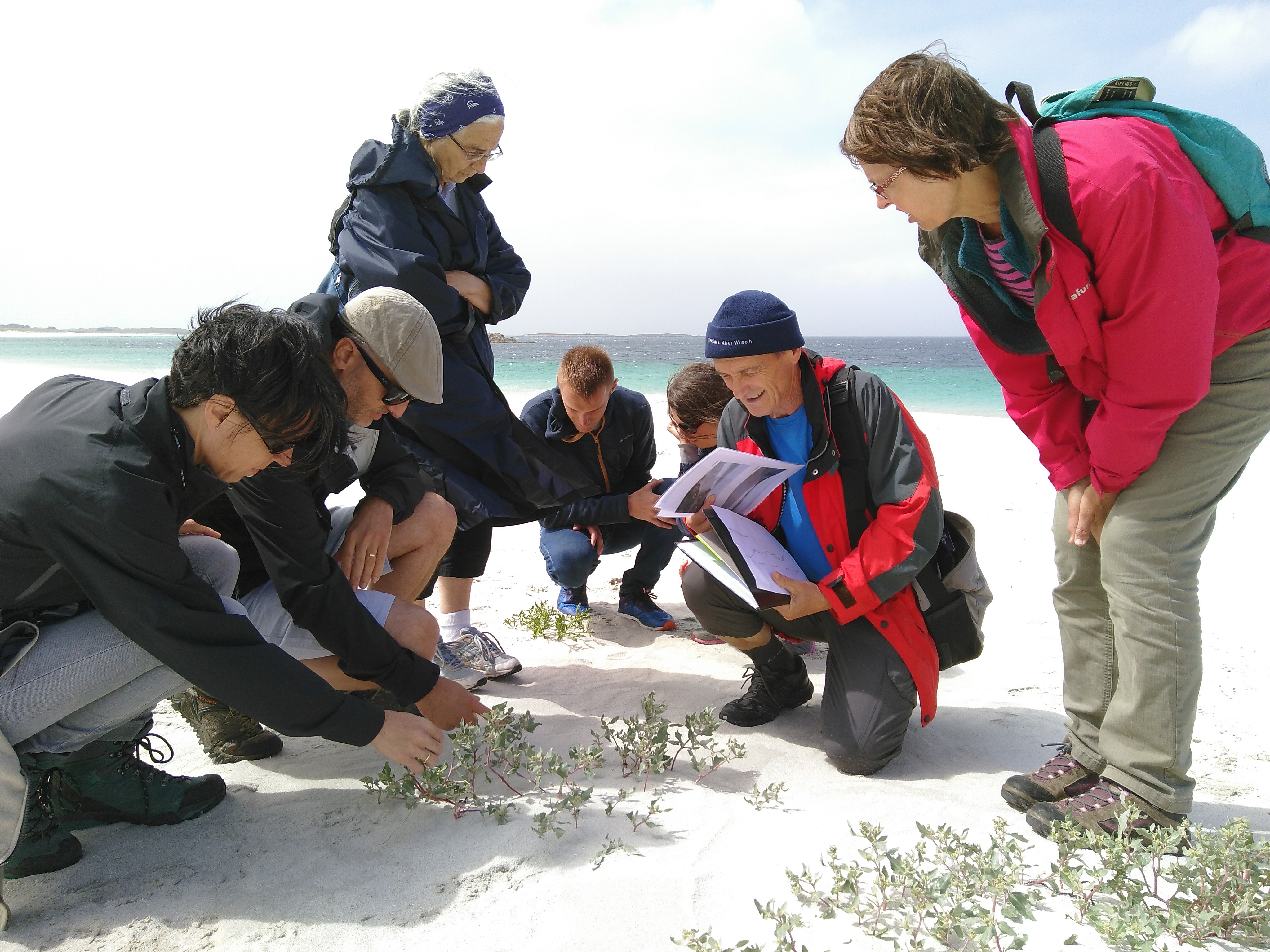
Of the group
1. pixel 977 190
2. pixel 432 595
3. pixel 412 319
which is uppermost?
pixel 977 190

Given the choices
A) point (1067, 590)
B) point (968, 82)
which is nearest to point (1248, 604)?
point (1067, 590)

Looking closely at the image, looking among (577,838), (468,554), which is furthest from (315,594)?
(468,554)

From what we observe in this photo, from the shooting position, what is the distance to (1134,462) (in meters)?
2.39

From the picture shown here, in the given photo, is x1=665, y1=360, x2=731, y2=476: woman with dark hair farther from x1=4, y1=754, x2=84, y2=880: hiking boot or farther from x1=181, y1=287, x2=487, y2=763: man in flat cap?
x1=4, y1=754, x2=84, y2=880: hiking boot

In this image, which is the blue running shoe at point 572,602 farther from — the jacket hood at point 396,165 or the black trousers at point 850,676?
the jacket hood at point 396,165

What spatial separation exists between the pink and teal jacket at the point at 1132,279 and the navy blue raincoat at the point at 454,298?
2301 mm

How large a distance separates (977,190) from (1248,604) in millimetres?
3581

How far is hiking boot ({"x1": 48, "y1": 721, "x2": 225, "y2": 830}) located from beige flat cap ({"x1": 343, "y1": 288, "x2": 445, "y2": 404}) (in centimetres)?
138

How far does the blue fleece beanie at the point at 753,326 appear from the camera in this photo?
10.1ft

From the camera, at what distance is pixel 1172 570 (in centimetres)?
238

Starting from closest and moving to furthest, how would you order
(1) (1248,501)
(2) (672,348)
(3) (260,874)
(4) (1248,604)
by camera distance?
(3) (260,874), (4) (1248,604), (1) (1248,501), (2) (672,348)

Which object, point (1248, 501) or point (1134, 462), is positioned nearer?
point (1134, 462)

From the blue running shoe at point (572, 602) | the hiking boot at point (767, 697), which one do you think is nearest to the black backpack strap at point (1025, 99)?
the hiking boot at point (767, 697)

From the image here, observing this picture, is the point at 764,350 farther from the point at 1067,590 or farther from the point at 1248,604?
the point at 1248,604
